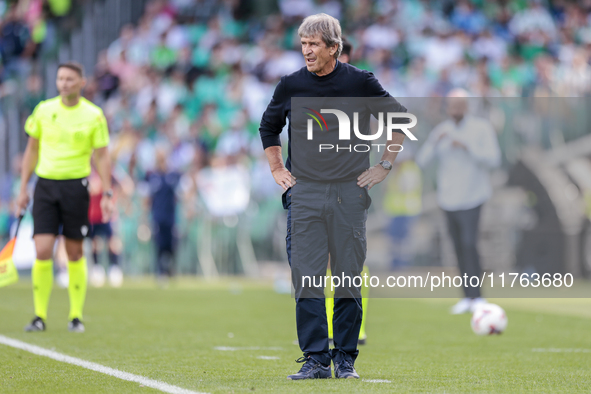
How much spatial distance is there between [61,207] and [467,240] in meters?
4.78

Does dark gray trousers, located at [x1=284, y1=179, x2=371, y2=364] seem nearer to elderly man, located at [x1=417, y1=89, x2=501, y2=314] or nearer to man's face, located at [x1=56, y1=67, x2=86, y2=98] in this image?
man's face, located at [x1=56, y1=67, x2=86, y2=98]

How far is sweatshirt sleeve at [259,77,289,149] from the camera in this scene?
4.91 meters

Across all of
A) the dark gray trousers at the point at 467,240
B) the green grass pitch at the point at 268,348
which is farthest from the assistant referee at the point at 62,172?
the dark gray trousers at the point at 467,240

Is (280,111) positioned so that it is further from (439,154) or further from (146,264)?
(146,264)

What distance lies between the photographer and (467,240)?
10.3 m

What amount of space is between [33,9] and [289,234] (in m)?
16.4

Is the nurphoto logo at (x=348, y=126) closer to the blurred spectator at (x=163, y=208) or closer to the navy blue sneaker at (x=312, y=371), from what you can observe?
the navy blue sneaker at (x=312, y=371)

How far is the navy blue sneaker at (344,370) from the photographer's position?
482 cm

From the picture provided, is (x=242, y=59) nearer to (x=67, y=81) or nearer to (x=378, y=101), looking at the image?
(x=67, y=81)

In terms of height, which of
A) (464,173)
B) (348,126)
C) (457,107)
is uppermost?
(457,107)

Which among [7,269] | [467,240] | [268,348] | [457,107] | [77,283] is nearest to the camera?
[268,348]

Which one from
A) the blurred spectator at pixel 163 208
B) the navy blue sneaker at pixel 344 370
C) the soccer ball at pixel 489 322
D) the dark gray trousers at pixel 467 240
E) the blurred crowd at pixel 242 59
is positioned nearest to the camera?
the navy blue sneaker at pixel 344 370

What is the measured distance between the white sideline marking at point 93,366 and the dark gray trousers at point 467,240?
17.7ft

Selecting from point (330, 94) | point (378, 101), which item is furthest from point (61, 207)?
point (378, 101)
